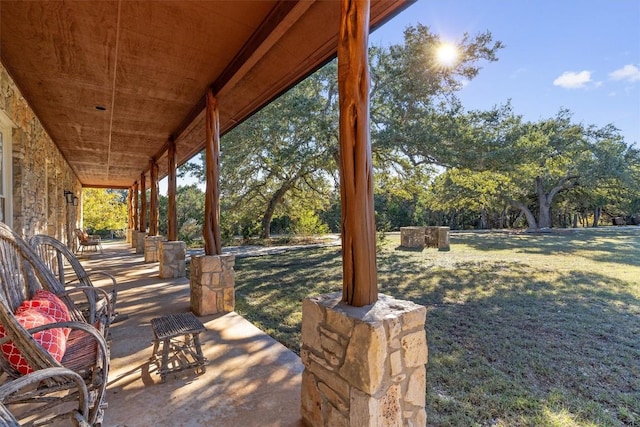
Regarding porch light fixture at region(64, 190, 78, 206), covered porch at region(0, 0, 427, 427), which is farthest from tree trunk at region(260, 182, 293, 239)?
covered porch at region(0, 0, 427, 427)

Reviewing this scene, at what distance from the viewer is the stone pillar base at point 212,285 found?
3566mm

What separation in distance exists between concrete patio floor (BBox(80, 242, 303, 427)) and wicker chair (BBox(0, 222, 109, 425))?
1.32 feet

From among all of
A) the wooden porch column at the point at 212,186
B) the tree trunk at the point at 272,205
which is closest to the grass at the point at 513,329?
the wooden porch column at the point at 212,186

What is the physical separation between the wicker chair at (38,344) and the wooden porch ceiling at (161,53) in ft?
5.68

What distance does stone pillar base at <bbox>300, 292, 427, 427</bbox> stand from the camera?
1.31m

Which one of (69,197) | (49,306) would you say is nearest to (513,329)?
(49,306)

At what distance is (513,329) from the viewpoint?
339cm

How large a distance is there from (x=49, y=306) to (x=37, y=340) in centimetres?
50

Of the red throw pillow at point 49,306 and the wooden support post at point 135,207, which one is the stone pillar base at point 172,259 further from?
the wooden support post at point 135,207

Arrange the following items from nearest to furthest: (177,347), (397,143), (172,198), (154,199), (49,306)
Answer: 1. (49,306)
2. (177,347)
3. (172,198)
4. (154,199)
5. (397,143)

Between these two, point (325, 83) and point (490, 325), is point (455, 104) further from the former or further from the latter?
point (490, 325)

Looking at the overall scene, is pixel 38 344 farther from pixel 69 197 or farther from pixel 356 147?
pixel 69 197

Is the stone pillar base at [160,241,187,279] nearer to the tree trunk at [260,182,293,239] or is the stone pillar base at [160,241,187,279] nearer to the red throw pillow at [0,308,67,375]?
the red throw pillow at [0,308,67,375]

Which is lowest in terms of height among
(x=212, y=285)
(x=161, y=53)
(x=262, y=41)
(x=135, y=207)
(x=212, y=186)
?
A: (x=212, y=285)
